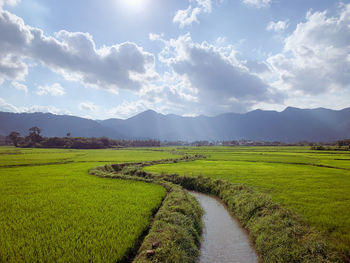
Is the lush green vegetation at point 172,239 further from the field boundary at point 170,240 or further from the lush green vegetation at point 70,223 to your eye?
the lush green vegetation at point 70,223

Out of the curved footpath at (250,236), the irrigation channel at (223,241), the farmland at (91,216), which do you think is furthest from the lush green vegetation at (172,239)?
the farmland at (91,216)

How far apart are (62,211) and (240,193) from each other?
12030 mm

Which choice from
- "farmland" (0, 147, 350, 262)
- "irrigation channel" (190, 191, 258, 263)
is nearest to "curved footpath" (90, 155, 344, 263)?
"irrigation channel" (190, 191, 258, 263)

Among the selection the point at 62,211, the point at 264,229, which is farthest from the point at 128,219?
the point at 264,229

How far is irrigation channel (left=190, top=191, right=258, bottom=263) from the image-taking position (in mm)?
7188

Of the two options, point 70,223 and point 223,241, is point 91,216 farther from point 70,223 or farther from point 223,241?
point 223,241

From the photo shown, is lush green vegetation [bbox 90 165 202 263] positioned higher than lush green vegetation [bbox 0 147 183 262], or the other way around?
lush green vegetation [bbox 0 147 183 262]

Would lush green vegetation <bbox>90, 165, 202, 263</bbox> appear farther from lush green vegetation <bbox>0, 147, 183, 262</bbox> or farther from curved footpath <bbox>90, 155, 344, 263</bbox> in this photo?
lush green vegetation <bbox>0, 147, 183, 262</bbox>

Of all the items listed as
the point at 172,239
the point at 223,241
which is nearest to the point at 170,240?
the point at 172,239

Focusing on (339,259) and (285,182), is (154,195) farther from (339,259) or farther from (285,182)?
(285,182)

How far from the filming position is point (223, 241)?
8500mm

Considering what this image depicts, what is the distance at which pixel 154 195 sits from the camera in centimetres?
1309

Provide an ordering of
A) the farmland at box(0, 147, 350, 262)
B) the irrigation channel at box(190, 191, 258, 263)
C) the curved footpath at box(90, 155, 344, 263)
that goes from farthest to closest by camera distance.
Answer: the irrigation channel at box(190, 191, 258, 263), the curved footpath at box(90, 155, 344, 263), the farmland at box(0, 147, 350, 262)

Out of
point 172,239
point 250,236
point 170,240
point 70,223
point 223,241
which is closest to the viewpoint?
point 170,240
